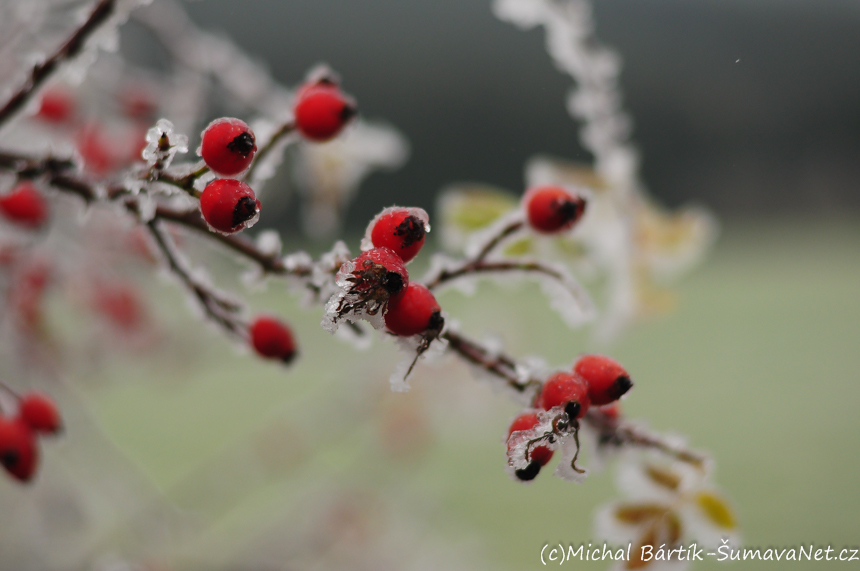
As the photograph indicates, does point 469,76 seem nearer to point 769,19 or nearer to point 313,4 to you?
point 313,4

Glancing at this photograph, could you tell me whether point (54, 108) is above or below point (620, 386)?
above

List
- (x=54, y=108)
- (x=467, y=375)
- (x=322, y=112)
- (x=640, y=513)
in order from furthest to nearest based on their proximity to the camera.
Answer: (x=467, y=375)
(x=54, y=108)
(x=640, y=513)
(x=322, y=112)

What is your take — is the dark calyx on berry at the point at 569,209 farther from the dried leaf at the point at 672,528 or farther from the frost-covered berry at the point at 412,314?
the dried leaf at the point at 672,528

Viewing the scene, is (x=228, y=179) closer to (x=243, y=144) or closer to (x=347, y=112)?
(x=243, y=144)

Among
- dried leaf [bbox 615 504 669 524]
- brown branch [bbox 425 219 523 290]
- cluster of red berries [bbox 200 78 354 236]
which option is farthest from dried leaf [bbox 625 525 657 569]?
cluster of red berries [bbox 200 78 354 236]

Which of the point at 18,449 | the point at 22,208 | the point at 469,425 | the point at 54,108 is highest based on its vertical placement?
the point at 469,425

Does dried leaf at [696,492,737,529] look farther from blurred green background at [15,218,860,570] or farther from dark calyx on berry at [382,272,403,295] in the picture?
dark calyx on berry at [382,272,403,295]

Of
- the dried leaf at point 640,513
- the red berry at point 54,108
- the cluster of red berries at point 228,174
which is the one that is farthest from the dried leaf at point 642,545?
the red berry at point 54,108

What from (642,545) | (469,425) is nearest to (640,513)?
(642,545)
